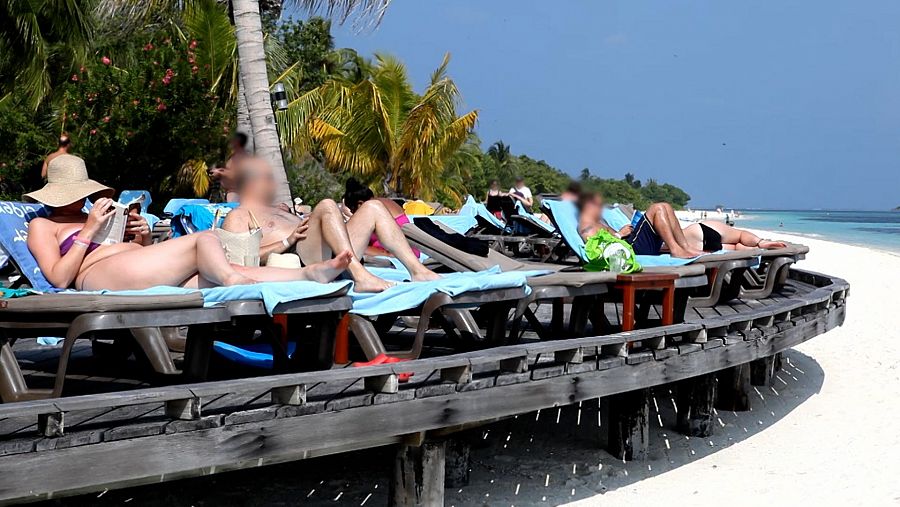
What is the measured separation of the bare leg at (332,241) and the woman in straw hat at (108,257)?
1.41 feet

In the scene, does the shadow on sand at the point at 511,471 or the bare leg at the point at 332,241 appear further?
the shadow on sand at the point at 511,471

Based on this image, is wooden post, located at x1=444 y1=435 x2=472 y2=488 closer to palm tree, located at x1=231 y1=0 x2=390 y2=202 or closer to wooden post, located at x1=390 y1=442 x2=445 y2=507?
wooden post, located at x1=390 y1=442 x2=445 y2=507

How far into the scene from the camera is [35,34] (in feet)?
55.2

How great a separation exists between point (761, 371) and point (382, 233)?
494 cm

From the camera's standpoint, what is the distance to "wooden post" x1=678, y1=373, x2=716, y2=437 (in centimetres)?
747

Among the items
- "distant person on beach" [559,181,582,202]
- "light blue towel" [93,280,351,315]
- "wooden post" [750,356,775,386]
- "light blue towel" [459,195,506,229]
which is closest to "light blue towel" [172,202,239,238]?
"distant person on beach" [559,181,582,202]

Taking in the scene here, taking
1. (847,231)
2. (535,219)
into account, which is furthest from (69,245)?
(847,231)

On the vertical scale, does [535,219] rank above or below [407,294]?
below

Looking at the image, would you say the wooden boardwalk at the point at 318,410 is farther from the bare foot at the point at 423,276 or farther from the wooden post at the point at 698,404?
the bare foot at the point at 423,276

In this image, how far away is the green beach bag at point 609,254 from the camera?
623cm

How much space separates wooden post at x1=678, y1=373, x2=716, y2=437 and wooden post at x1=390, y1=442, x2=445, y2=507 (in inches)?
129

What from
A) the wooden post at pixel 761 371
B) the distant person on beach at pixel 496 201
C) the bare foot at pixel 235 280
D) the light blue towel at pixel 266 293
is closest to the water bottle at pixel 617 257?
the light blue towel at pixel 266 293

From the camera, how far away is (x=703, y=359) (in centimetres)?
647

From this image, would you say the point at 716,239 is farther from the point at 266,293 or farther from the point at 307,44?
the point at 307,44
